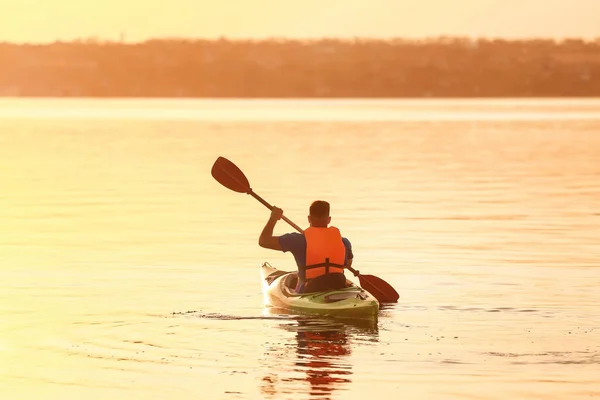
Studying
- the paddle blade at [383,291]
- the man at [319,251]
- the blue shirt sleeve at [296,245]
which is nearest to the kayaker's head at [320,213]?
the man at [319,251]

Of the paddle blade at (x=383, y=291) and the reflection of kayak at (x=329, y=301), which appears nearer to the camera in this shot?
the reflection of kayak at (x=329, y=301)

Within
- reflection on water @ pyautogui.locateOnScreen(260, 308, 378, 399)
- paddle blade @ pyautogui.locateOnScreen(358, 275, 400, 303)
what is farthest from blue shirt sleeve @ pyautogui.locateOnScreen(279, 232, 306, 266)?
paddle blade @ pyautogui.locateOnScreen(358, 275, 400, 303)

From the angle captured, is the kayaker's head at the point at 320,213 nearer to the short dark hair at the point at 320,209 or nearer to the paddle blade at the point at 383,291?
the short dark hair at the point at 320,209

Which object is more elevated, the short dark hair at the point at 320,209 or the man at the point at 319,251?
the short dark hair at the point at 320,209

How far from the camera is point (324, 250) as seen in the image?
1695cm

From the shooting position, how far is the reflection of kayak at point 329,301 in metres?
16.6

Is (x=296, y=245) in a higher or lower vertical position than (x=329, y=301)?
higher

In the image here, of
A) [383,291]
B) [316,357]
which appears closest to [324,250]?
[383,291]

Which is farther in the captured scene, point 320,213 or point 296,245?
point 296,245

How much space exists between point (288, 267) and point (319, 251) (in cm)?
576

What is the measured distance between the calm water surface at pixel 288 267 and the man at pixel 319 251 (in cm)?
46

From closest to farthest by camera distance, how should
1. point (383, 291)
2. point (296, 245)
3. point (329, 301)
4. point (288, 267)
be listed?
1. point (329, 301)
2. point (296, 245)
3. point (383, 291)
4. point (288, 267)

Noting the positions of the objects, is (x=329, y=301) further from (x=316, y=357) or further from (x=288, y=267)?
(x=288, y=267)

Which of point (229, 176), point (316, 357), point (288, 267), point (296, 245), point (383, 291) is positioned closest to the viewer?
point (316, 357)
